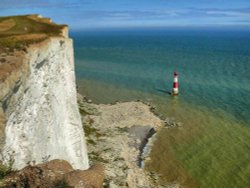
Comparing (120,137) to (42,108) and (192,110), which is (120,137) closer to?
(192,110)

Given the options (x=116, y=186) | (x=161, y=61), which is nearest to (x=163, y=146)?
(x=116, y=186)

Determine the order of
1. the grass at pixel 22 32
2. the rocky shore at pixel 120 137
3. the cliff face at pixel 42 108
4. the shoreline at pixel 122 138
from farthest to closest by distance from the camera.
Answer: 1. the shoreline at pixel 122 138
2. the rocky shore at pixel 120 137
3. the grass at pixel 22 32
4. the cliff face at pixel 42 108

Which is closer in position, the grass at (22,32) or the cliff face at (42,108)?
the cliff face at (42,108)

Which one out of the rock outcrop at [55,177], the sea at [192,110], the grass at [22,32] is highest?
the grass at [22,32]

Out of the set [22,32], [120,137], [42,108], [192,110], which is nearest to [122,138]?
[120,137]

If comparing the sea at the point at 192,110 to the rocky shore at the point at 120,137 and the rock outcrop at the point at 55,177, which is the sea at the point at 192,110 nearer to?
the rocky shore at the point at 120,137

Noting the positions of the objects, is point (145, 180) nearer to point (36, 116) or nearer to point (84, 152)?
point (84, 152)

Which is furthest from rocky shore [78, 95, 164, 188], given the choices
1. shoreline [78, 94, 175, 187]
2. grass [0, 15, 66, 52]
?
grass [0, 15, 66, 52]

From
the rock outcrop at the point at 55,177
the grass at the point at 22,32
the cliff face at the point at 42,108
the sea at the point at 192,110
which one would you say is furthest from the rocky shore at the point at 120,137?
the rock outcrop at the point at 55,177

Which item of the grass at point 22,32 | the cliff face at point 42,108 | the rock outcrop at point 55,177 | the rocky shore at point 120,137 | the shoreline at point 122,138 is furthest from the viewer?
the shoreline at point 122,138
